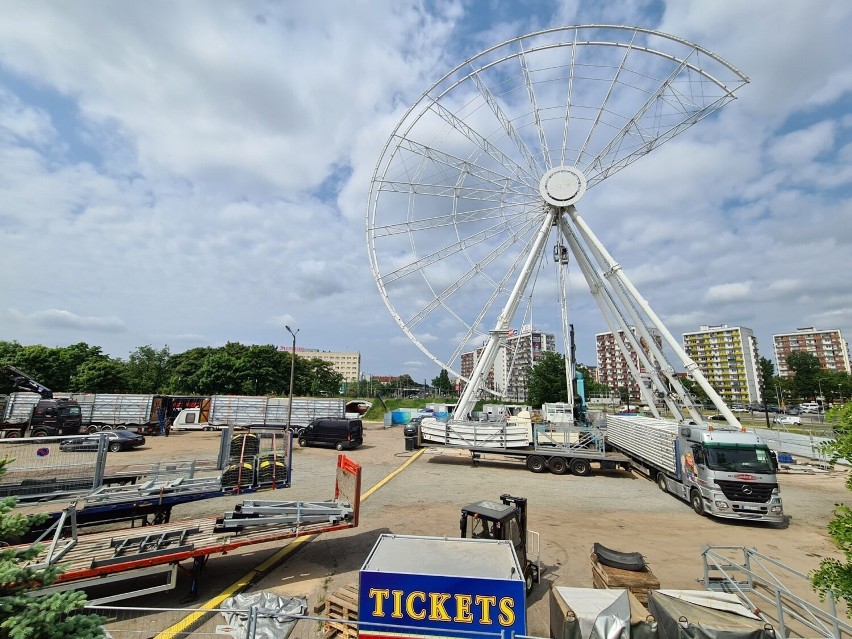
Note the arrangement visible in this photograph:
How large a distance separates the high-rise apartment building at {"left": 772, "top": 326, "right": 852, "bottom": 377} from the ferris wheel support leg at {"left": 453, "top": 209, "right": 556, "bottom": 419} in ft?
491

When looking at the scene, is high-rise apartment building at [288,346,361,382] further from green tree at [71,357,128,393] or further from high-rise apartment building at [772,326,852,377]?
high-rise apartment building at [772,326,852,377]

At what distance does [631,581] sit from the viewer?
22.2 ft

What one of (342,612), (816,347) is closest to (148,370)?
(342,612)

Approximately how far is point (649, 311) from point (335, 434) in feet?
64.7

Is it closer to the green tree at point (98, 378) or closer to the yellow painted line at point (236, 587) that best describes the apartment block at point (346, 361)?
the green tree at point (98, 378)

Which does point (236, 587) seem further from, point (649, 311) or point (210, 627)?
point (649, 311)

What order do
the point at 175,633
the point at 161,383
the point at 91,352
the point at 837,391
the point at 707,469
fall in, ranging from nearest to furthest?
the point at 175,633 → the point at 707,469 → the point at 91,352 → the point at 161,383 → the point at 837,391

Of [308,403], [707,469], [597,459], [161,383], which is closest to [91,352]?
[161,383]

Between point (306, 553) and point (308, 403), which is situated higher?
point (308, 403)

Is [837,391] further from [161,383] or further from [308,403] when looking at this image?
[161,383]

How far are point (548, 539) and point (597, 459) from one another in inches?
380

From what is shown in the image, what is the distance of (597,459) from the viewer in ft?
61.8

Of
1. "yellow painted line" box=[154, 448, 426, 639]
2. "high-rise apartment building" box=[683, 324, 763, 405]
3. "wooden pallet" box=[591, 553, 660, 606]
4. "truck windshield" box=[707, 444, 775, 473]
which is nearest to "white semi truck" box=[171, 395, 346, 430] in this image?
"yellow painted line" box=[154, 448, 426, 639]

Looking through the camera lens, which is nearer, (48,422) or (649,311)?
(649,311)
